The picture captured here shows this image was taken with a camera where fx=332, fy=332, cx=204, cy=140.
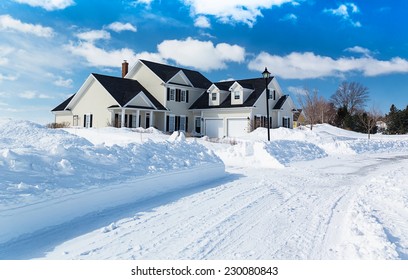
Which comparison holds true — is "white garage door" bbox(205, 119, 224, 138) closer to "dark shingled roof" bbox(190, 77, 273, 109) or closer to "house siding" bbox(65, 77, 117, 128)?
"dark shingled roof" bbox(190, 77, 273, 109)

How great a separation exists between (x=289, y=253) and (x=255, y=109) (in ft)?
94.4

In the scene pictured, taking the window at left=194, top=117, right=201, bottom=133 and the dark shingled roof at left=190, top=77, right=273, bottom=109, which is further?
the window at left=194, top=117, right=201, bottom=133

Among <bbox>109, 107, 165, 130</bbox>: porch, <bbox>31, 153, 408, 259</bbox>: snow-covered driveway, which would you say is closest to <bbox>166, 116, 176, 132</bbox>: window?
<bbox>109, 107, 165, 130</bbox>: porch

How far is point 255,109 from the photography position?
32.5m

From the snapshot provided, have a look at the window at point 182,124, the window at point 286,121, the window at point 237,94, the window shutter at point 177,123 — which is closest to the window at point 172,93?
Result: the window shutter at point 177,123

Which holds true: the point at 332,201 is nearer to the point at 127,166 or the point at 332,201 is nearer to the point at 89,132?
the point at 127,166

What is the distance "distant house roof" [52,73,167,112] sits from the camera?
99.3 ft

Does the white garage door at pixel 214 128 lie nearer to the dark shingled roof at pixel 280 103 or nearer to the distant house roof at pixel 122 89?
the distant house roof at pixel 122 89

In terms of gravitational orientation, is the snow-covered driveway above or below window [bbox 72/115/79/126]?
below

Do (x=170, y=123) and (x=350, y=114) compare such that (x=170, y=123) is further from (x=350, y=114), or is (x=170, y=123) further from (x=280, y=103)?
(x=350, y=114)

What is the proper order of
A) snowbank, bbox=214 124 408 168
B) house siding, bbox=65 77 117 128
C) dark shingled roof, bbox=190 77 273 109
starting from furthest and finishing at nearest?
dark shingled roof, bbox=190 77 273 109, house siding, bbox=65 77 117 128, snowbank, bbox=214 124 408 168

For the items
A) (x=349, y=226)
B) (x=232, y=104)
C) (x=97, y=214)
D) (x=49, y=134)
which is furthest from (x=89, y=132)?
(x=349, y=226)

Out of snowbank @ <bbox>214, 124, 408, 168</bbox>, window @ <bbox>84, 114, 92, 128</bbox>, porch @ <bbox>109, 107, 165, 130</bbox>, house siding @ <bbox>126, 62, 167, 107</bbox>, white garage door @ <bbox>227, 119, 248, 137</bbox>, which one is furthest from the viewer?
house siding @ <bbox>126, 62, 167, 107</bbox>

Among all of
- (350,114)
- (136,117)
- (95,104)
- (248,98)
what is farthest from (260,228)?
(350,114)
